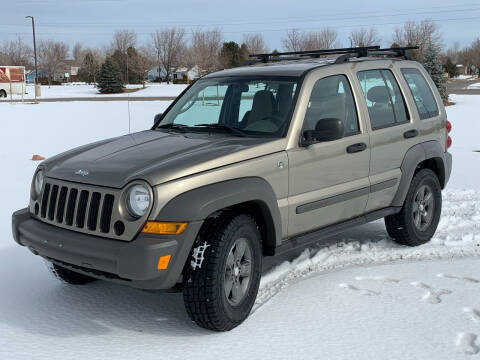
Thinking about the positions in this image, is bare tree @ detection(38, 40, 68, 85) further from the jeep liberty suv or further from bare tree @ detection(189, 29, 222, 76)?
the jeep liberty suv

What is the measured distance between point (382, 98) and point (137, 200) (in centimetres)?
284

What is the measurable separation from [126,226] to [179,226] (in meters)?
0.33

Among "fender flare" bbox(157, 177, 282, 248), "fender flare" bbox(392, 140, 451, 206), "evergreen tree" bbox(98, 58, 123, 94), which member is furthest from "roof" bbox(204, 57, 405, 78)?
"evergreen tree" bbox(98, 58, 123, 94)

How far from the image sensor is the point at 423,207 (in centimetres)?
607

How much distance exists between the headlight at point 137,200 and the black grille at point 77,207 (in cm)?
12

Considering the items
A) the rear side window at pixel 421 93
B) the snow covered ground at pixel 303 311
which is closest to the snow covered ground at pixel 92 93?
the rear side window at pixel 421 93

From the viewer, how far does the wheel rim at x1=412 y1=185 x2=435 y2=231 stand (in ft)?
19.5

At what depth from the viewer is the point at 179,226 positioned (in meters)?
3.60

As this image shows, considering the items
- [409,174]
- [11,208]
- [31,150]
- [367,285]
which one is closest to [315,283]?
[367,285]

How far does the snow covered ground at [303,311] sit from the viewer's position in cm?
368

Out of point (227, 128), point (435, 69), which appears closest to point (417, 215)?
point (227, 128)

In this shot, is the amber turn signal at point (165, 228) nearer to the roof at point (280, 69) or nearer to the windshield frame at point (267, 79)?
the windshield frame at point (267, 79)

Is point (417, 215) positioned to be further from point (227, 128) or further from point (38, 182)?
point (38, 182)

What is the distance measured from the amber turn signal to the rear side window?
10.8 ft
